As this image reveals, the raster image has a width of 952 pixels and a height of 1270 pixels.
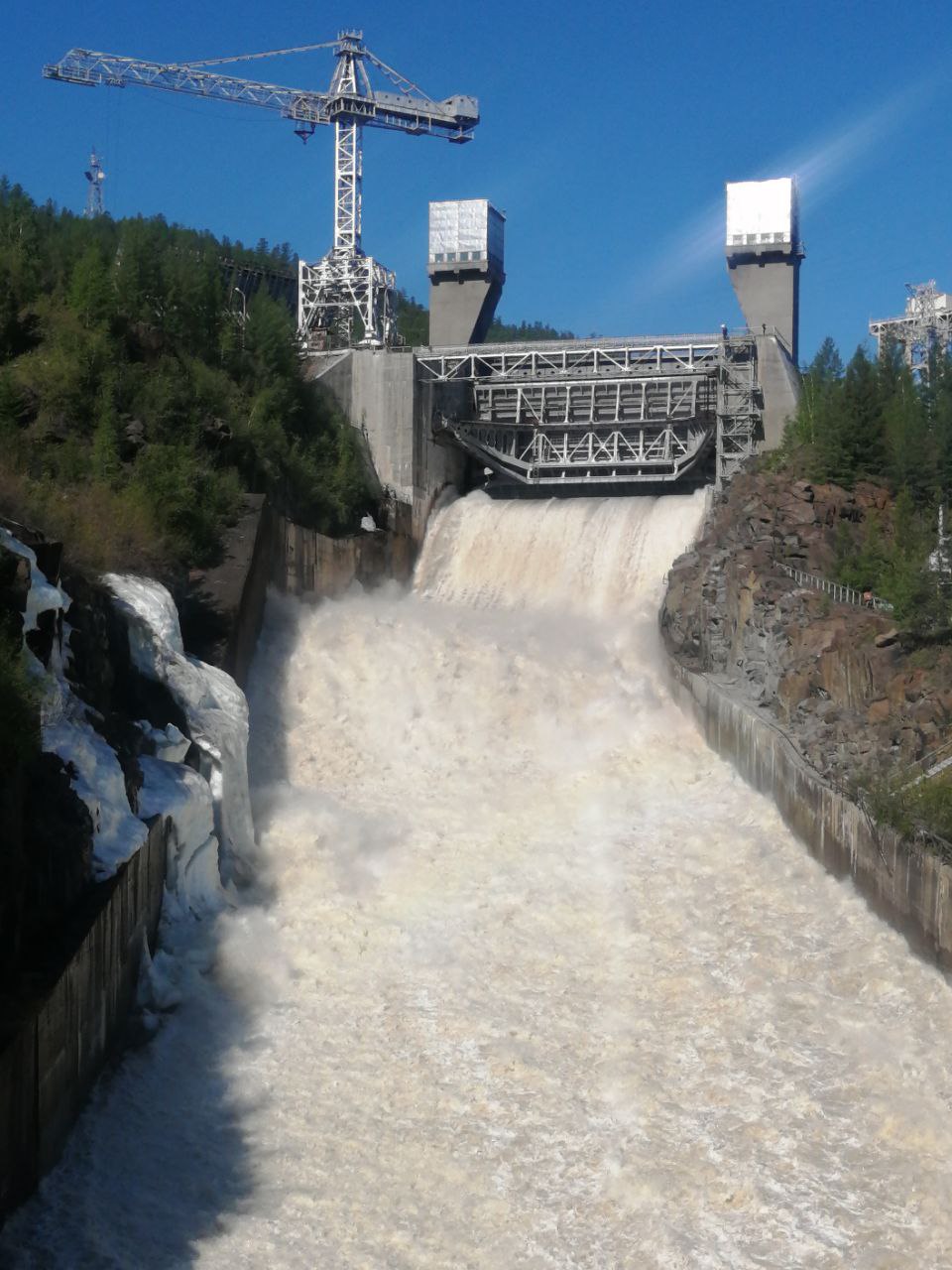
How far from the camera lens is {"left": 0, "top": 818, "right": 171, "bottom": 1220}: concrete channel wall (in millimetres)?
16141

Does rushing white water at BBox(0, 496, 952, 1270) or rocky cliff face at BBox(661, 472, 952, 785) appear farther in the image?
rocky cliff face at BBox(661, 472, 952, 785)

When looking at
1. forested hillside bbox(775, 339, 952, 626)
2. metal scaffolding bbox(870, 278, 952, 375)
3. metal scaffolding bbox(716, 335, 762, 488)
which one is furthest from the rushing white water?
metal scaffolding bbox(870, 278, 952, 375)

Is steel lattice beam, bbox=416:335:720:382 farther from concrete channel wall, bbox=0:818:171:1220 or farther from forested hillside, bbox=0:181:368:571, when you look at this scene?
concrete channel wall, bbox=0:818:171:1220

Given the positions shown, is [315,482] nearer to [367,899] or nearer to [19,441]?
[19,441]

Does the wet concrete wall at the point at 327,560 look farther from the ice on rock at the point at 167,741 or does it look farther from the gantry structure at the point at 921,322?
the gantry structure at the point at 921,322

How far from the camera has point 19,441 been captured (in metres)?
37.9

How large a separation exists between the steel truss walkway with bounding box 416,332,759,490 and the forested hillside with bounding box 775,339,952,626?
2.67m

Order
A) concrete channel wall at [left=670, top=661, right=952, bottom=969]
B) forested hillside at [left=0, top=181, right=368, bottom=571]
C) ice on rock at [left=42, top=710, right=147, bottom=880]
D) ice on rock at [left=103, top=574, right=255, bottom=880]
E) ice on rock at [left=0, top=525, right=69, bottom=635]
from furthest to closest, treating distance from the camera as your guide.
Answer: forested hillside at [left=0, top=181, right=368, bottom=571] < ice on rock at [left=103, top=574, right=255, bottom=880] < concrete channel wall at [left=670, top=661, right=952, bottom=969] < ice on rock at [left=0, top=525, right=69, bottom=635] < ice on rock at [left=42, top=710, right=147, bottom=880]

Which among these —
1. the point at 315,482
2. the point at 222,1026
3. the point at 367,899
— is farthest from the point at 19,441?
the point at 222,1026

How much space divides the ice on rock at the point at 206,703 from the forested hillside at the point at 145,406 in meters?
1.98

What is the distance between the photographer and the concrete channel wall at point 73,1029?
53.0 feet

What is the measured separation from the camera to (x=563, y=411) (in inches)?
1987

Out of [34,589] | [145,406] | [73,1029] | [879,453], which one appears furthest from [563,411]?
[73,1029]

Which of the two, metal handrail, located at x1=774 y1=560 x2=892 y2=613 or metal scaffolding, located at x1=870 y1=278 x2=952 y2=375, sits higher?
metal scaffolding, located at x1=870 y1=278 x2=952 y2=375
